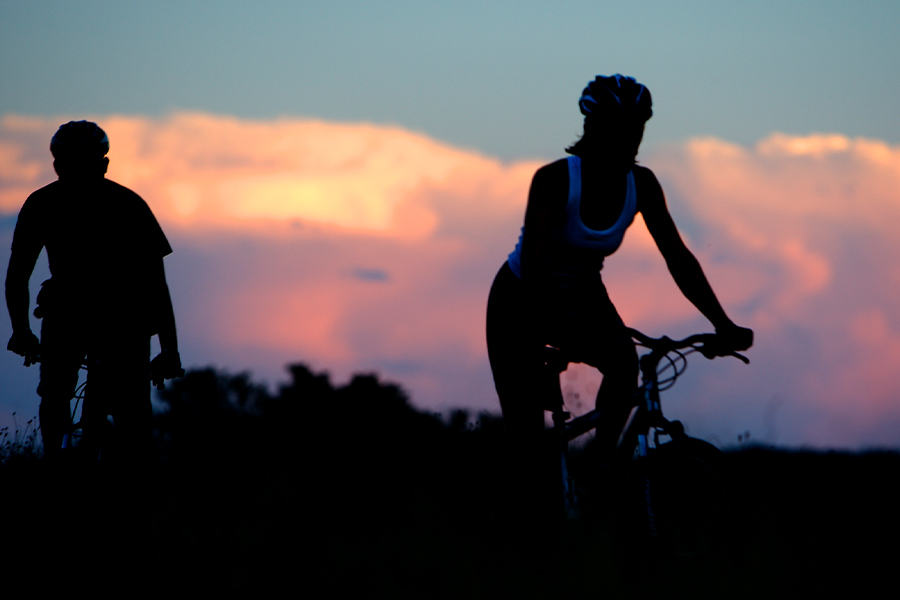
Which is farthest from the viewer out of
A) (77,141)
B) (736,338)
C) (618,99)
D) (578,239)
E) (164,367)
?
(164,367)

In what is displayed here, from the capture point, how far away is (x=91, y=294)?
5543 millimetres

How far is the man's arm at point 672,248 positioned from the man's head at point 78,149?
3.00 meters

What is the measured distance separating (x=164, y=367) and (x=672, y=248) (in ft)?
9.65

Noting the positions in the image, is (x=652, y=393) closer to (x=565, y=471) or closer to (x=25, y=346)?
(x=565, y=471)

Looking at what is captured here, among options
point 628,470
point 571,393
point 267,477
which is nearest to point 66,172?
point 267,477

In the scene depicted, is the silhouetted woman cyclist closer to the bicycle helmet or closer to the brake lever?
the brake lever

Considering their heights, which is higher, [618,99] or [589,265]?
[618,99]

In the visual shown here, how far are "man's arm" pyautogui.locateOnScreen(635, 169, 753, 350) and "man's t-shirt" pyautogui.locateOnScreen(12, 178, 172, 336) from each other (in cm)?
284

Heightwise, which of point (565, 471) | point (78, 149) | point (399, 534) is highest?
point (78, 149)

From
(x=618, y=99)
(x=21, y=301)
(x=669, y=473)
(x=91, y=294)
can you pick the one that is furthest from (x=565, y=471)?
(x=21, y=301)

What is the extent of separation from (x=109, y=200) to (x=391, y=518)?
2628 mm

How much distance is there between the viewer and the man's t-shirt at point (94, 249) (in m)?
5.53

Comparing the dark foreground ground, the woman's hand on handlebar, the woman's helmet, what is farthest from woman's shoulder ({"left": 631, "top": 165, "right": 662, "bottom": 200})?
the dark foreground ground

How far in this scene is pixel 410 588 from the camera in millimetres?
3994
